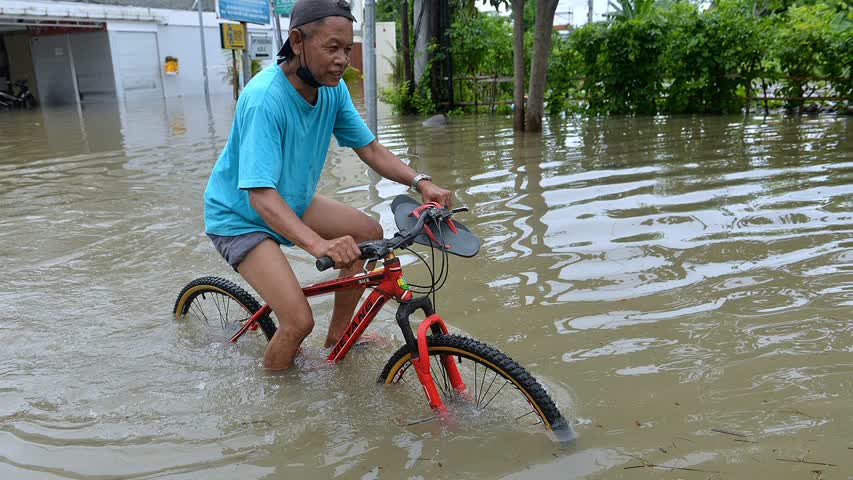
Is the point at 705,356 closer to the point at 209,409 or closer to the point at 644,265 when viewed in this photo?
the point at 644,265

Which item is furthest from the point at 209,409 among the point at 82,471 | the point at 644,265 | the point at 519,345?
the point at 644,265

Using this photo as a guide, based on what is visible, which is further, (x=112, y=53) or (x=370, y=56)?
(x=112, y=53)

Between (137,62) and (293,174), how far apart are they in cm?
2747

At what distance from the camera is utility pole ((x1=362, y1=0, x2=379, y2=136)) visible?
8539 mm

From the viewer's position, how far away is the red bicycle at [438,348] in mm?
2883

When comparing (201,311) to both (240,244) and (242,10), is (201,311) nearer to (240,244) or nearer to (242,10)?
(240,244)

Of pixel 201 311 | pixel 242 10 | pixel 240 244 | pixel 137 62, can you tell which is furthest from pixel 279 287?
pixel 137 62

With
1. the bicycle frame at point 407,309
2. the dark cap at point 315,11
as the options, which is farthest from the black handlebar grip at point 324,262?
the dark cap at point 315,11

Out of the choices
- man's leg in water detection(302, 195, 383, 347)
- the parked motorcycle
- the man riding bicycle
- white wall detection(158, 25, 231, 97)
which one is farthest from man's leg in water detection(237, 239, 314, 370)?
white wall detection(158, 25, 231, 97)

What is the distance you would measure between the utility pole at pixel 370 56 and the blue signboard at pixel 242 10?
842 cm

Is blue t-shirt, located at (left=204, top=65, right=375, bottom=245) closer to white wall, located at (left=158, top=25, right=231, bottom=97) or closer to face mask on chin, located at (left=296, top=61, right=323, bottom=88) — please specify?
face mask on chin, located at (left=296, top=61, right=323, bottom=88)

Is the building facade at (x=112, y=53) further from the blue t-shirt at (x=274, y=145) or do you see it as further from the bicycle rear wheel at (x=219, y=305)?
the blue t-shirt at (x=274, y=145)

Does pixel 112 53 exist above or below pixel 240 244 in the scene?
above

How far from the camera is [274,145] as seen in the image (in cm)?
301
